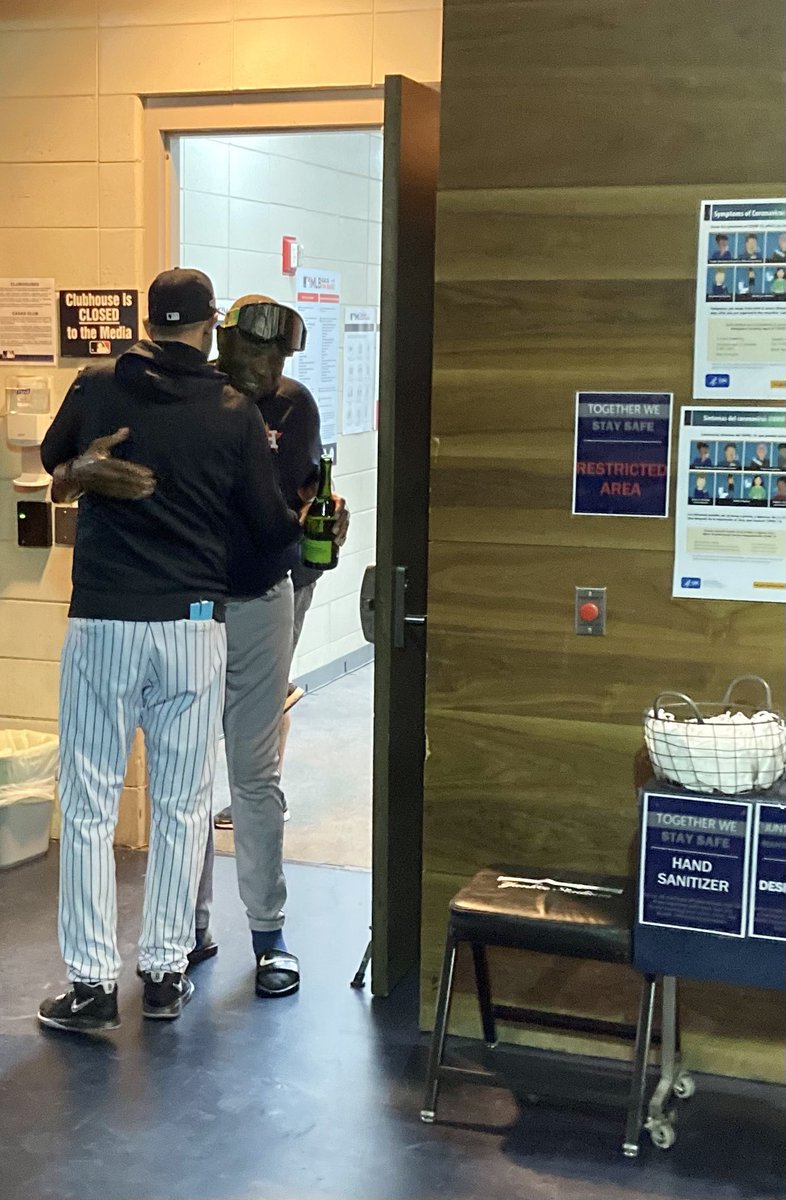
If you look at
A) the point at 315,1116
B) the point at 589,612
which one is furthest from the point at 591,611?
the point at 315,1116

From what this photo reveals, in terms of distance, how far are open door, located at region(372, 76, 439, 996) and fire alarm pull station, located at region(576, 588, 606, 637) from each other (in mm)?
483

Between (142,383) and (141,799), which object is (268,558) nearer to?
(142,383)

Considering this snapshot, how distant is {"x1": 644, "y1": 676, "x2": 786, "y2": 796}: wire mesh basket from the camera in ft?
8.84

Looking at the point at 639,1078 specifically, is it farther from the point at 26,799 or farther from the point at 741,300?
the point at 26,799

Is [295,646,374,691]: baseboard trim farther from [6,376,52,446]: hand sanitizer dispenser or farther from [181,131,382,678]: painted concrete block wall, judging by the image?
[6,376,52,446]: hand sanitizer dispenser

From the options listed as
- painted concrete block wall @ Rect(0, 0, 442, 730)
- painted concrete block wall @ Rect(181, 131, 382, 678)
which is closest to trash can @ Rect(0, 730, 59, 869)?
painted concrete block wall @ Rect(0, 0, 442, 730)

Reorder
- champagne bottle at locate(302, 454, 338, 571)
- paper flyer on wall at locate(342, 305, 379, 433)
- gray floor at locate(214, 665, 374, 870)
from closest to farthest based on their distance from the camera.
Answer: champagne bottle at locate(302, 454, 338, 571) → gray floor at locate(214, 665, 374, 870) → paper flyer on wall at locate(342, 305, 379, 433)

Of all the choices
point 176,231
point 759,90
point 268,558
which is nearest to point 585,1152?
point 268,558

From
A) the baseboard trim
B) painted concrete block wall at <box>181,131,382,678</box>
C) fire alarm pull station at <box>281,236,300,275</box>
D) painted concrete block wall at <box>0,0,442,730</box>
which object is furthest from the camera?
the baseboard trim

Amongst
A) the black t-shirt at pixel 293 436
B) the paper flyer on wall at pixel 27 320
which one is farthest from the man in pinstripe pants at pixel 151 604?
the paper flyer on wall at pixel 27 320

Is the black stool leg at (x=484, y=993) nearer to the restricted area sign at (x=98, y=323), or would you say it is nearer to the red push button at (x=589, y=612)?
the red push button at (x=589, y=612)

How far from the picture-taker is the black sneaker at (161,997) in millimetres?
3393

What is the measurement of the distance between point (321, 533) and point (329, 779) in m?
2.01

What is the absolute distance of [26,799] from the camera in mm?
4418
